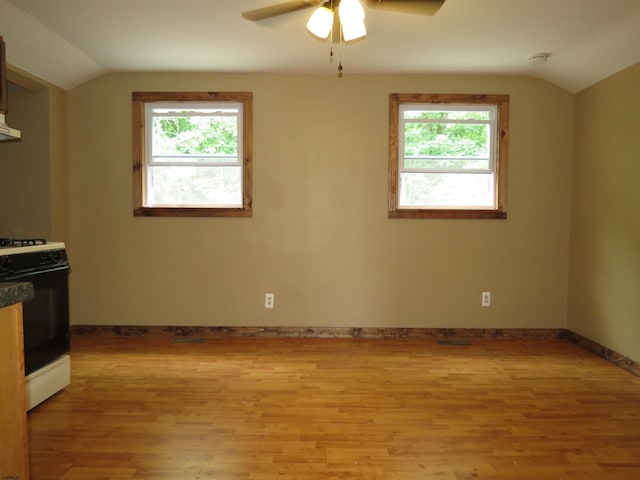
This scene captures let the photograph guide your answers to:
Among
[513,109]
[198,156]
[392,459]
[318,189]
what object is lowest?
[392,459]

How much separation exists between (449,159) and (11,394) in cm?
365

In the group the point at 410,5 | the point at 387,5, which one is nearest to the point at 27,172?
the point at 387,5

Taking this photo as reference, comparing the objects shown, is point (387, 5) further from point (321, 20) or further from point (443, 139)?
point (443, 139)

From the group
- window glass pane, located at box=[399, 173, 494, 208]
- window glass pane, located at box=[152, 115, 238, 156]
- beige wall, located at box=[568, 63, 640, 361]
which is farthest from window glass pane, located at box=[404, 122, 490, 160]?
window glass pane, located at box=[152, 115, 238, 156]

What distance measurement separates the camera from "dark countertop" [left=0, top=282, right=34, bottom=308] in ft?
3.77

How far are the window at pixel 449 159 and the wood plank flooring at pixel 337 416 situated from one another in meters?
1.36

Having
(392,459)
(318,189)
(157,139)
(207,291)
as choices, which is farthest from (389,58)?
(392,459)

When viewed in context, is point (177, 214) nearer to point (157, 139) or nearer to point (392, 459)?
point (157, 139)

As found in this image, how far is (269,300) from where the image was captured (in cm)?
390

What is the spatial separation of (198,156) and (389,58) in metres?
1.97

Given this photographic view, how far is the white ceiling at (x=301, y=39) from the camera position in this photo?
2.64m

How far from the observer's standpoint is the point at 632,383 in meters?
2.86

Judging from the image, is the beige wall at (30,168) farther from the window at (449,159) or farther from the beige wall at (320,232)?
the window at (449,159)

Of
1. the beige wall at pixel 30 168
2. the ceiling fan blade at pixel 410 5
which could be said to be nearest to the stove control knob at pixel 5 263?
the beige wall at pixel 30 168
